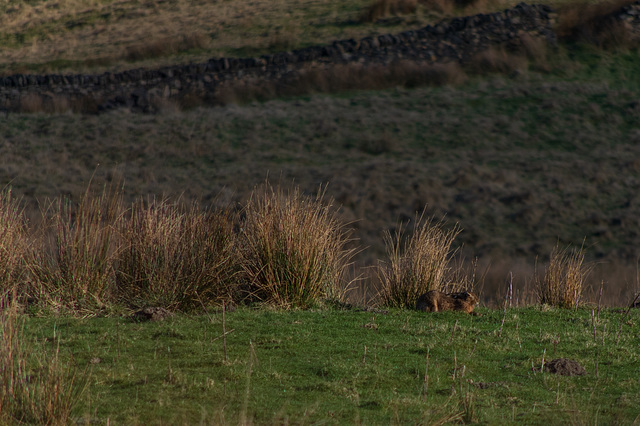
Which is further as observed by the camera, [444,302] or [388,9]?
[388,9]

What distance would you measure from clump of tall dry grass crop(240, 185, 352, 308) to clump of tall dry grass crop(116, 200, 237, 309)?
0.31m

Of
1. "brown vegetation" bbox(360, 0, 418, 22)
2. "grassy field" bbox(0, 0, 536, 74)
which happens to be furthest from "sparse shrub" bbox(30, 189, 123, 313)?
"brown vegetation" bbox(360, 0, 418, 22)

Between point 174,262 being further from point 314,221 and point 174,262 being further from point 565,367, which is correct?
point 565,367

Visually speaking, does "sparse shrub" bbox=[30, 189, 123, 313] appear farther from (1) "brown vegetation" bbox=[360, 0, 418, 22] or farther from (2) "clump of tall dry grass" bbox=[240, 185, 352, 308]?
(1) "brown vegetation" bbox=[360, 0, 418, 22]

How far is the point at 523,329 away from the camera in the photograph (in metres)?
7.89

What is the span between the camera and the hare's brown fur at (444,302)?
8.60 metres

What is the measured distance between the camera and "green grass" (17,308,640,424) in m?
4.84

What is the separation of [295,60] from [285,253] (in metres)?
21.2

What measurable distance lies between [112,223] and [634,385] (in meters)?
5.78

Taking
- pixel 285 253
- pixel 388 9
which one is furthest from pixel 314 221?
pixel 388 9

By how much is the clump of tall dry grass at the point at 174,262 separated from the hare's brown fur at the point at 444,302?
7.33 ft

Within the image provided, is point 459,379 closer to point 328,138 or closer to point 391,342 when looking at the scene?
point 391,342

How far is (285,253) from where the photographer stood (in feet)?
28.0

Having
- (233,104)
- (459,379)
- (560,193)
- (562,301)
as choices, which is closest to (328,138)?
(233,104)
